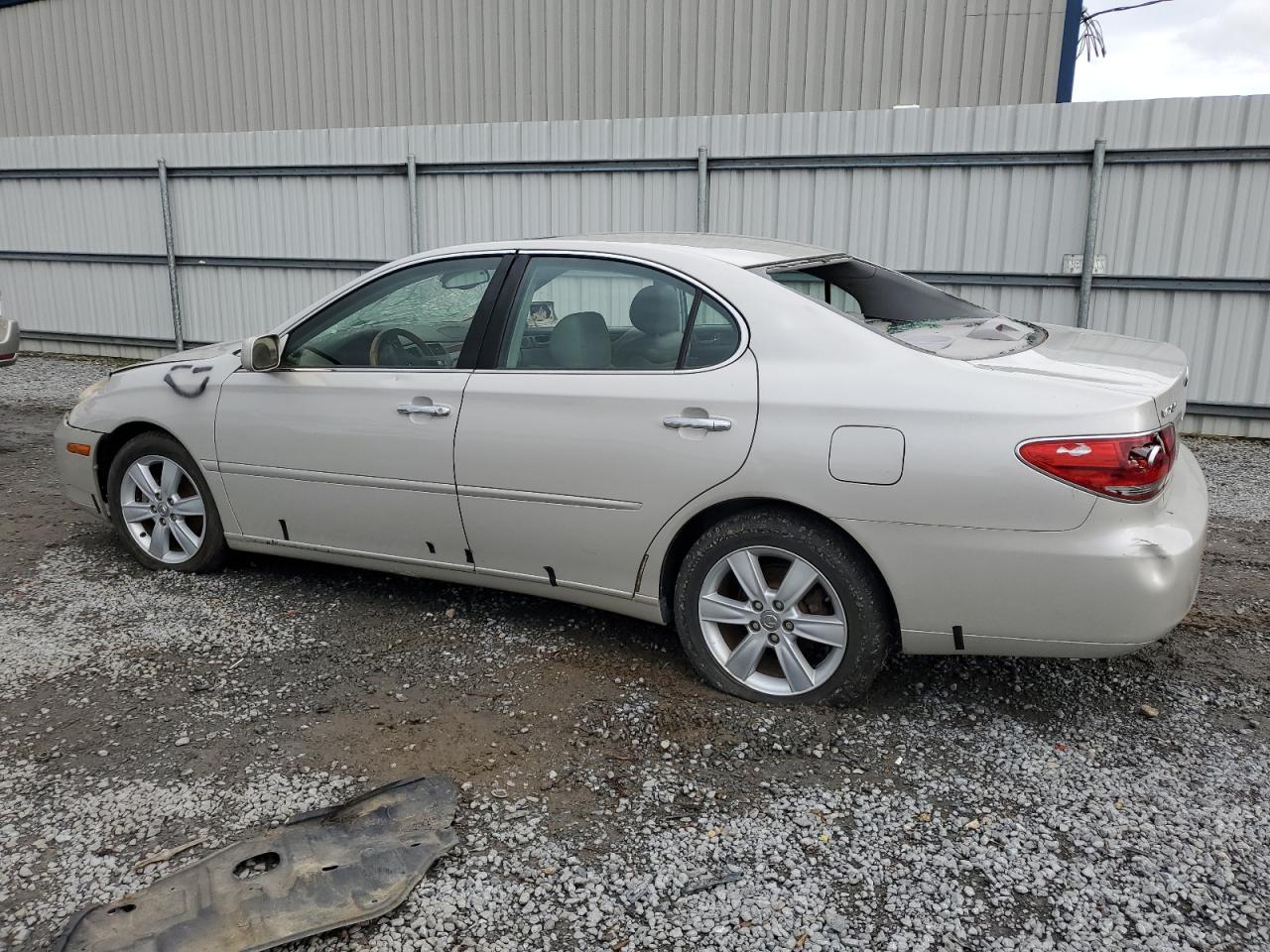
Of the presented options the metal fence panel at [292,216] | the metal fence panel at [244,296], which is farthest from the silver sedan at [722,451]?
the metal fence panel at [244,296]

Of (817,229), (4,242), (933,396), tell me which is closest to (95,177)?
(4,242)

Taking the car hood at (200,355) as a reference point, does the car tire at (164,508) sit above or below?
below

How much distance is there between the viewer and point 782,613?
340cm

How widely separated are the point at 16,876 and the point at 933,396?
2.80m

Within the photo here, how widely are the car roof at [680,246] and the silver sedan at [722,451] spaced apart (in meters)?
0.02

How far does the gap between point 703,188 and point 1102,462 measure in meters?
6.58

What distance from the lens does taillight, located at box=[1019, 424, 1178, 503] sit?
2920mm

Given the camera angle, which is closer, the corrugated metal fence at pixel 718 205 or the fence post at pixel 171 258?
the corrugated metal fence at pixel 718 205

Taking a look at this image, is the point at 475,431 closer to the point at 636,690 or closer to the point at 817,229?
the point at 636,690

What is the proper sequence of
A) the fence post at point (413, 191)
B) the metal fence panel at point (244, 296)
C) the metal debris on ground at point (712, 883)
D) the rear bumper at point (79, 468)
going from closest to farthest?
1. the metal debris on ground at point (712, 883)
2. the rear bumper at point (79, 468)
3. the fence post at point (413, 191)
4. the metal fence panel at point (244, 296)

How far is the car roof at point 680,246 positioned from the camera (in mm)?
3697

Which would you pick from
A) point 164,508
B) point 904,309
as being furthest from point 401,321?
point 904,309

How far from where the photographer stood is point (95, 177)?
Answer: 1158cm

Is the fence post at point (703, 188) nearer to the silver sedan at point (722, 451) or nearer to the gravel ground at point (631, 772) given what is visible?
the silver sedan at point (722, 451)
